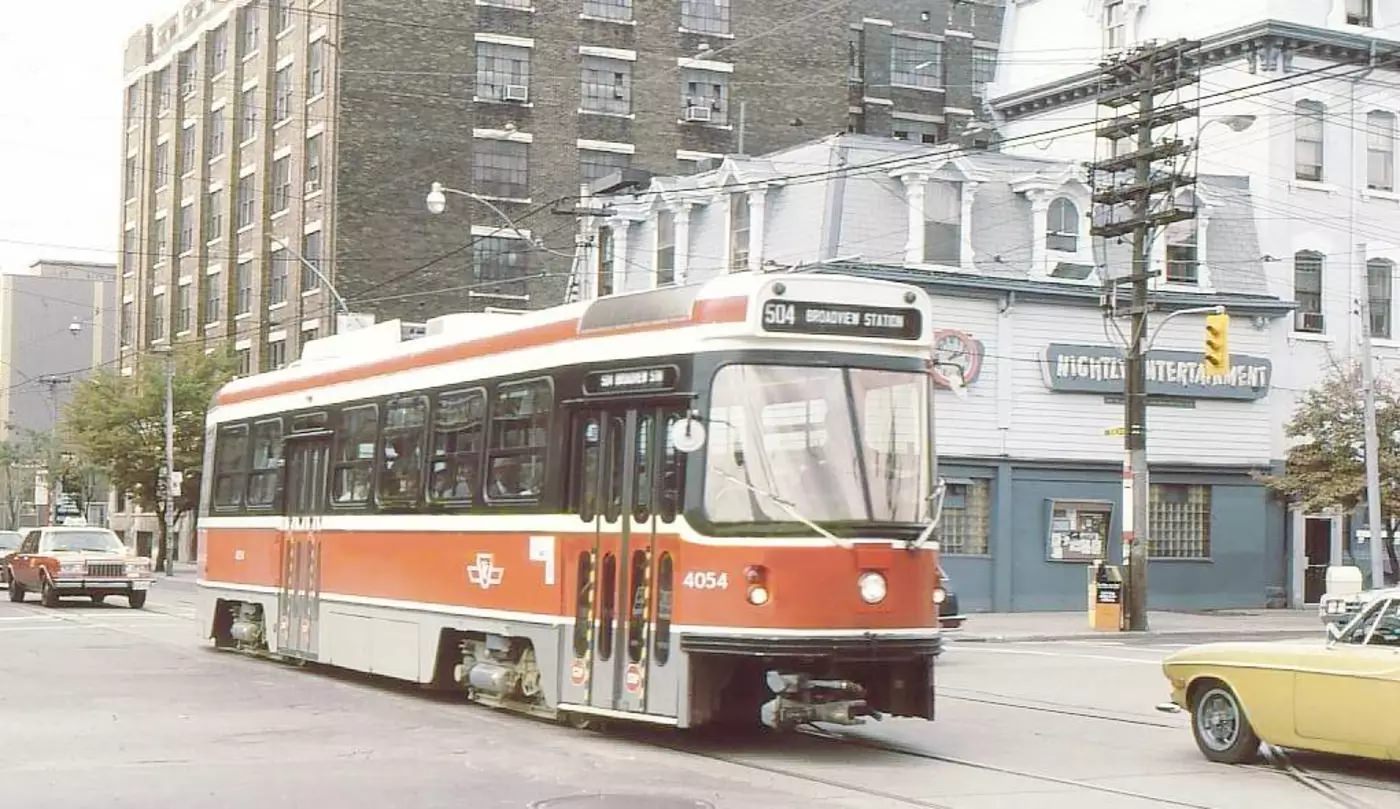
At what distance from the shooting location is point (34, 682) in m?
18.7

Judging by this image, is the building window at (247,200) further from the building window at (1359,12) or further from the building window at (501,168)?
the building window at (1359,12)

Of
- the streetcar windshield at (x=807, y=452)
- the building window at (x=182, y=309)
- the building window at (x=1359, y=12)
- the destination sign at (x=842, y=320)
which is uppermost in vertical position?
the building window at (x=1359, y=12)

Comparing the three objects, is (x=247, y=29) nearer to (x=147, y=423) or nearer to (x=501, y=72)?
(x=501, y=72)

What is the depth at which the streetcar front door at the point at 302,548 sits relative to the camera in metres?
19.6

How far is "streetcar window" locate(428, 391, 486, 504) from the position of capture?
16125 millimetres

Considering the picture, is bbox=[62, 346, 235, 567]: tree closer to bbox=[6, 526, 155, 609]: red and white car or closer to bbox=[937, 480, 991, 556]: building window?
bbox=[6, 526, 155, 609]: red and white car

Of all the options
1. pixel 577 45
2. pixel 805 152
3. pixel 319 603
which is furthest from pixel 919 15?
pixel 319 603

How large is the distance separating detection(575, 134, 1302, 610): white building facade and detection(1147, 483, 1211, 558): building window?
43 millimetres

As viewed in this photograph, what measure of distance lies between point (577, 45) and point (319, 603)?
44.3 m

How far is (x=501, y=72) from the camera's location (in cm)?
6066

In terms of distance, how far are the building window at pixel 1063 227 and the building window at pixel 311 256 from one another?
90.1 feet

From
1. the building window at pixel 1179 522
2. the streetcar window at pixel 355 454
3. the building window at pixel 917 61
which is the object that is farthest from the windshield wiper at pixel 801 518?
the building window at pixel 917 61

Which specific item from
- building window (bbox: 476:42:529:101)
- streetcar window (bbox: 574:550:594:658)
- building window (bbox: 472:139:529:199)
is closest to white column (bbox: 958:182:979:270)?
streetcar window (bbox: 574:550:594:658)

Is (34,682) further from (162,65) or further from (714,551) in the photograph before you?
(162,65)
